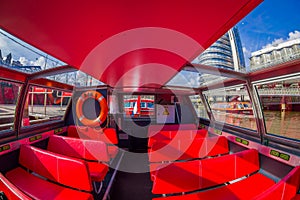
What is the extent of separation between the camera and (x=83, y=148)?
2.56 metres

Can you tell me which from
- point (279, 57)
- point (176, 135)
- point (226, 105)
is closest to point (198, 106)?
point (226, 105)

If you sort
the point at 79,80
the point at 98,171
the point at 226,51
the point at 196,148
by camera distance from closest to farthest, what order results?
the point at 98,171 → the point at 196,148 → the point at 226,51 → the point at 79,80

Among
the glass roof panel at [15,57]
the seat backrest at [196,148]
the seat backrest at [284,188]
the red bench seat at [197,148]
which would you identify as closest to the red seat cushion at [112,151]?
the red bench seat at [197,148]

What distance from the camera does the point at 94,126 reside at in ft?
13.4

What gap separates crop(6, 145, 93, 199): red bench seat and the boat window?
3838mm

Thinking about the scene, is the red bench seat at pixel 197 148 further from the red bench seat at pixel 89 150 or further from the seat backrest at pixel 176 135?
the red bench seat at pixel 89 150

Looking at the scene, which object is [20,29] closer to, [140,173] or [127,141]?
[140,173]

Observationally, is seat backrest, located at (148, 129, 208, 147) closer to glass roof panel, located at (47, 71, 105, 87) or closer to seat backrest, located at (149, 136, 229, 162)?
seat backrest, located at (149, 136, 229, 162)

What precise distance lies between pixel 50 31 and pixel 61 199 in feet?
6.02

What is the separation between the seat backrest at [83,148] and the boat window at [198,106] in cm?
330

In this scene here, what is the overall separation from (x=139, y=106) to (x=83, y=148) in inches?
120

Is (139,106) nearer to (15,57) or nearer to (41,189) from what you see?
(15,57)

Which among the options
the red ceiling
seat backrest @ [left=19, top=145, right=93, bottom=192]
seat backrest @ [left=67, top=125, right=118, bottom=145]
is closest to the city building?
the red ceiling

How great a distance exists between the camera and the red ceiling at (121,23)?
76 cm
